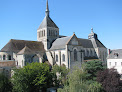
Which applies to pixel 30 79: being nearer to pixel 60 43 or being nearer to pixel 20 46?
pixel 20 46

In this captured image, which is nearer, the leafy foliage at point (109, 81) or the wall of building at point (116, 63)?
the leafy foliage at point (109, 81)

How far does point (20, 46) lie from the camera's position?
128ft

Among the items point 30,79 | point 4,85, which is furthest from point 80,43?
point 4,85

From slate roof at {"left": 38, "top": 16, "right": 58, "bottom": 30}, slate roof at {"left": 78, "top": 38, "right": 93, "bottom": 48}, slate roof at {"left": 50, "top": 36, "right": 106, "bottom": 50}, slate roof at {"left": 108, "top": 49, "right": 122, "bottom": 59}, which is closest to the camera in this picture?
slate roof at {"left": 50, "top": 36, "right": 106, "bottom": 50}

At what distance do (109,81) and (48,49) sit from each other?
71.1ft

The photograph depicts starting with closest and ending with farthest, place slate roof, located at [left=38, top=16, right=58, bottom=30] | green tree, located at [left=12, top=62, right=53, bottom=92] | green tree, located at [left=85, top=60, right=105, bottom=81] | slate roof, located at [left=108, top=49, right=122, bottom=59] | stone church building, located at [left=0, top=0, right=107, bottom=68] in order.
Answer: green tree, located at [left=12, top=62, right=53, bottom=92] → green tree, located at [left=85, top=60, right=105, bottom=81] → stone church building, located at [left=0, top=0, right=107, bottom=68] → slate roof, located at [left=108, top=49, right=122, bottom=59] → slate roof, located at [left=38, top=16, right=58, bottom=30]

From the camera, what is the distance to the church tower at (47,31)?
43.2 m

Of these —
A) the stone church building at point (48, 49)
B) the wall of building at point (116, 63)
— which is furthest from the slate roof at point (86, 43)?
the wall of building at point (116, 63)

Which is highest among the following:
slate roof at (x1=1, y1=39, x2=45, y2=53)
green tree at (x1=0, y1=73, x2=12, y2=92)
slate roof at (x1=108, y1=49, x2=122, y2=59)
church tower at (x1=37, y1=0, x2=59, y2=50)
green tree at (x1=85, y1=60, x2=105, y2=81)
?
church tower at (x1=37, y1=0, x2=59, y2=50)

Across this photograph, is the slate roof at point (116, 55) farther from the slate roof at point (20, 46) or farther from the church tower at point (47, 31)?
the slate roof at point (20, 46)

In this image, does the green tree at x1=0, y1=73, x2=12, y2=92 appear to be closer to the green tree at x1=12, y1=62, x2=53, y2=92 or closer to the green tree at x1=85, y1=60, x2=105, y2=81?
the green tree at x1=12, y1=62, x2=53, y2=92

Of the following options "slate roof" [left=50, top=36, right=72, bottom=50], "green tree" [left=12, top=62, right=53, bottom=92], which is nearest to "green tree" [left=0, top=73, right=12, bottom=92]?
"green tree" [left=12, top=62, right=53, bottom=92]

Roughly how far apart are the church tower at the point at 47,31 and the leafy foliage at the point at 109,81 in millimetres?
20465

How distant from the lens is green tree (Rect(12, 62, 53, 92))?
79.8ft
